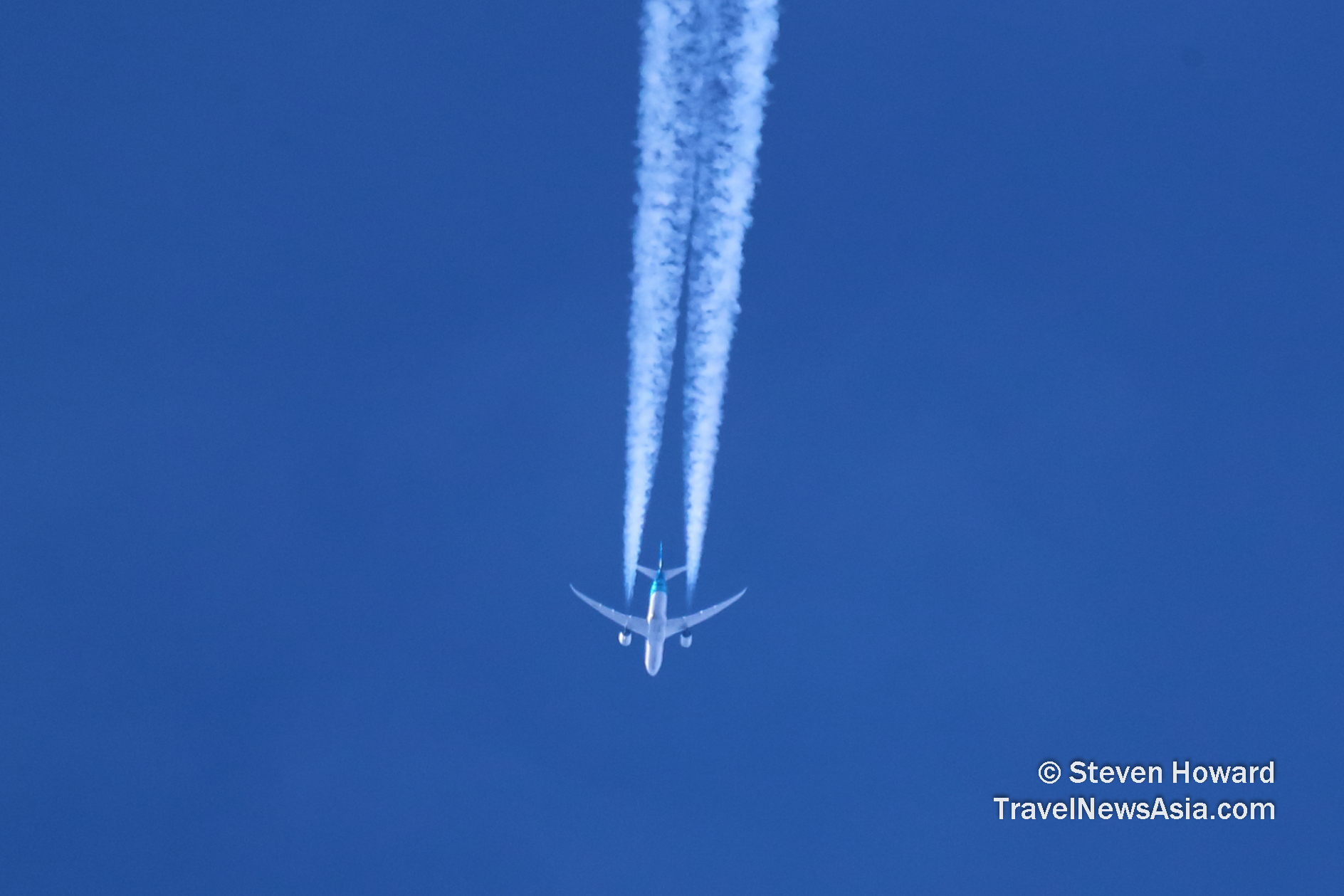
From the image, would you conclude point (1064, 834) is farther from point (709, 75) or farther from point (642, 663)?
point (709, 75)

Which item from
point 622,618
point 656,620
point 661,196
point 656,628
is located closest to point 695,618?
point 656,628

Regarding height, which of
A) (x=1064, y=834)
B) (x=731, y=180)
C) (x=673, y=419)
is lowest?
(x=1064, y=834)

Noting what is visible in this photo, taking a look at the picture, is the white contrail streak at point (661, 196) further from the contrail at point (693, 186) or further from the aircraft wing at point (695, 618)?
the aircraft wing at point (695, 618)

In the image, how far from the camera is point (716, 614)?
62562 mm

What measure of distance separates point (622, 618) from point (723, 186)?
15.4m

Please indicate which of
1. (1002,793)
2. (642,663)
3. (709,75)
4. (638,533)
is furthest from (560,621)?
(709,75)

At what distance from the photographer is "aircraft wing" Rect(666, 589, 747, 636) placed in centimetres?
5991

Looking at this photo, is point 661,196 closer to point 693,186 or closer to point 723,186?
point 693,186

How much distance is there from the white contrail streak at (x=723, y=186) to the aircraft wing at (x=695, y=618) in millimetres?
7053

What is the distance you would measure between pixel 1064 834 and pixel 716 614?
14.1 meters

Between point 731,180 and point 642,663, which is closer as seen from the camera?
point 731,180

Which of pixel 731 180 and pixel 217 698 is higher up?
pixel 731 180

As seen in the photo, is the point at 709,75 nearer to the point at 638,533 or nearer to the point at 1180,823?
the point at 638,533

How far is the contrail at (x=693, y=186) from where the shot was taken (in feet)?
177
